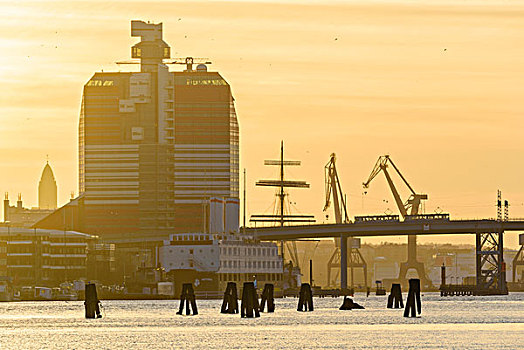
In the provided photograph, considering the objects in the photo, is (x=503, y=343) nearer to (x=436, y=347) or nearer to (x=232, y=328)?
(x=436, y=347)

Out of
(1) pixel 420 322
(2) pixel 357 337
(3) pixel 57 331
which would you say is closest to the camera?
(2) pixel 357 337

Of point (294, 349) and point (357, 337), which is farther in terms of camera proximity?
point (357, 337)

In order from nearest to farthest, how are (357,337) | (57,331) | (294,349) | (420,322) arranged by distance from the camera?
(294,349)
(357,337)
(57,331)
(420,322)

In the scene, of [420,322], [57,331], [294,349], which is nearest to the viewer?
[294,349]

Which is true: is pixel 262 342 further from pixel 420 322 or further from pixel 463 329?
pixel 420 322

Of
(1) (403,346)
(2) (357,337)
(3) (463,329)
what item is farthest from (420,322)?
(1) (403,346)

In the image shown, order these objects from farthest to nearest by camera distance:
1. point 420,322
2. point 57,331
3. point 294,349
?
1. point 420,322
2. point 57,331
3. point 294,349

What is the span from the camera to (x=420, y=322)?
195875mm

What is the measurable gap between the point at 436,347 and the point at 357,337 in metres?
16.1

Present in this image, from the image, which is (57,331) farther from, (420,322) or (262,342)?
(420,322)

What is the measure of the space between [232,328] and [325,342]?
24794 mm

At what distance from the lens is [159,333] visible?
17100 centimetres

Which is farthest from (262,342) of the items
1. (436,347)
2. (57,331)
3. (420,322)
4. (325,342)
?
(420,322)

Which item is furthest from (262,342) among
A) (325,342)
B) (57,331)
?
(57,331)
